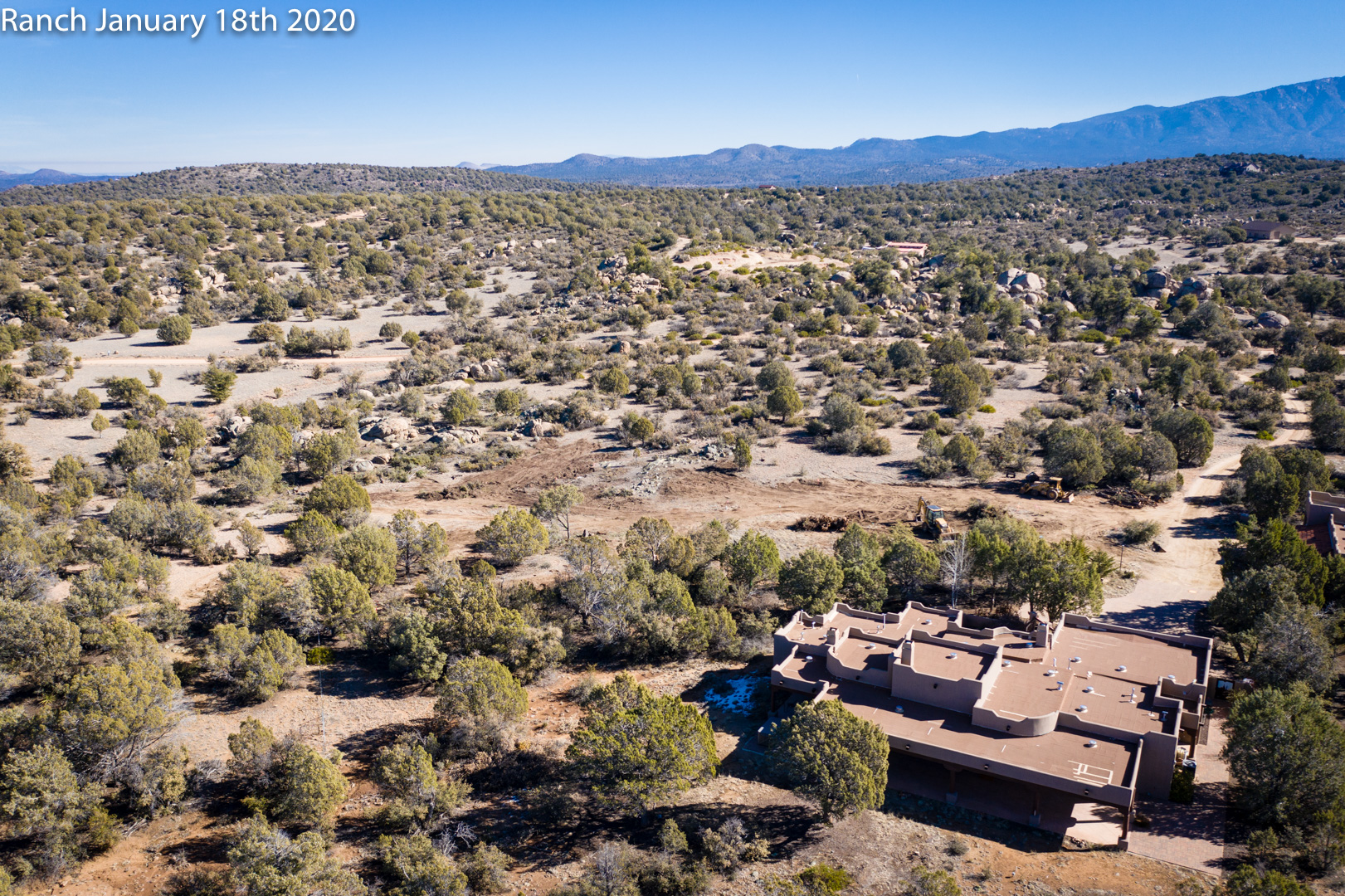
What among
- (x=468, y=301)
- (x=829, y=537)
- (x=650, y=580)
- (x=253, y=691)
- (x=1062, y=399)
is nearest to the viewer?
(x=253, y=691)

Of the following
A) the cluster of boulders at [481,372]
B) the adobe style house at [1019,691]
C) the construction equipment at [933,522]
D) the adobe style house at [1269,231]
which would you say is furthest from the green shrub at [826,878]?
the adobe style house at [1269,231]

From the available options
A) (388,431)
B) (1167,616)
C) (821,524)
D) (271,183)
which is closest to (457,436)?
(388,431)

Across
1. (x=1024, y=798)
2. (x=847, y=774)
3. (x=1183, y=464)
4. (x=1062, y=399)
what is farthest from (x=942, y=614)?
(x=1062, y=399)

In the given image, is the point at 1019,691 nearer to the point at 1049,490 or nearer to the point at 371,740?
the point at 371,740

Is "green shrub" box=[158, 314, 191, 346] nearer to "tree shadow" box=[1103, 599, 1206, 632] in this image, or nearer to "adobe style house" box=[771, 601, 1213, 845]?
"adobe style house" box=[771, 601, 1213, 845]

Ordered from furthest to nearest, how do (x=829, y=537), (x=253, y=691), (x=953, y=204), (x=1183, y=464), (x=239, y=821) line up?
(x=953, y=204), (x=1183, y=464), (x=829, y=537), (x=253, y=691), (x=239, y=821)

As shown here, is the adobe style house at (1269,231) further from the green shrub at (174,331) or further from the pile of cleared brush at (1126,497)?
the green shrub at (174,331)

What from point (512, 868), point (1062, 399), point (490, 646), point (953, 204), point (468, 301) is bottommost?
point (512, 868)

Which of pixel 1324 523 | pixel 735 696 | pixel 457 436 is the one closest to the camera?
pixel 735 696

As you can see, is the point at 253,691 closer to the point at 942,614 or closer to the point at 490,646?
the point at 490,646
